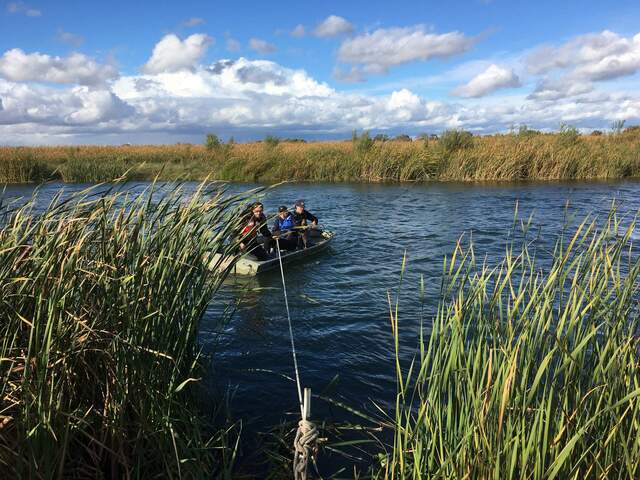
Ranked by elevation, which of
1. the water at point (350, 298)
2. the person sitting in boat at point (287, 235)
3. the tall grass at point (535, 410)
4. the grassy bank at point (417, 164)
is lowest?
the water at point (350, 298)

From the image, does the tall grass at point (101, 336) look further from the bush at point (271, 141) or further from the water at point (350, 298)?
the bush at point (271, 141)

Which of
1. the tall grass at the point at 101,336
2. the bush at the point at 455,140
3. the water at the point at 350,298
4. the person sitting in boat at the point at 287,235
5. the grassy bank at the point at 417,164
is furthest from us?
the bush at the point at 455,140

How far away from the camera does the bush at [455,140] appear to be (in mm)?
28891

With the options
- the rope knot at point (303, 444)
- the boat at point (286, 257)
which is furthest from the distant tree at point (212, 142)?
the rope knot at point (303, 444)

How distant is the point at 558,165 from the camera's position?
26.4 metres

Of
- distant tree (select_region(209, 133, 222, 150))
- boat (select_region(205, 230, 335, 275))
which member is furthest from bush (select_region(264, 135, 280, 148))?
boat (select_region(205, 230, 335, 275))

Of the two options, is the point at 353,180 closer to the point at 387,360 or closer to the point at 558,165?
the point at 558,165

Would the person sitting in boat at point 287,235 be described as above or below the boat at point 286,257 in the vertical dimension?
above

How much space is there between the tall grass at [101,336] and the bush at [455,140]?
88.7 ft

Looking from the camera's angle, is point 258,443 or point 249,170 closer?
point 258,443

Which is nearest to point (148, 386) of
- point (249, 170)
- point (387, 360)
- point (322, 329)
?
point (387, 360)

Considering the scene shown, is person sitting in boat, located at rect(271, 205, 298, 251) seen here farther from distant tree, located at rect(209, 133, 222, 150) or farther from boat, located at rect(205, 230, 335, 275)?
distant tree, located at rect(209, 133, 222, 150)

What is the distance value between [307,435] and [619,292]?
2218 millimetres

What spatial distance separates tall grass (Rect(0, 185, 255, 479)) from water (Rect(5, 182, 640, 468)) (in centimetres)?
84
